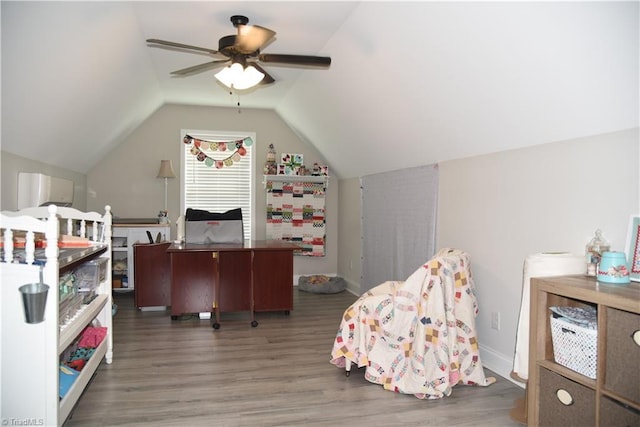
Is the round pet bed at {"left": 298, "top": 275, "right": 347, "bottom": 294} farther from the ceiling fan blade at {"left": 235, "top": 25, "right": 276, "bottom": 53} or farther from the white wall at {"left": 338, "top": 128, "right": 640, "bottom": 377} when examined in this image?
the ceiling fan blade at {"left": 235, "top": 25, "right": 276, "bottom": 53}

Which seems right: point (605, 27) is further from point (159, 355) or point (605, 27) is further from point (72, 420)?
point (159, 355)

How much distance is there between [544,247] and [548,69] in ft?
3.64

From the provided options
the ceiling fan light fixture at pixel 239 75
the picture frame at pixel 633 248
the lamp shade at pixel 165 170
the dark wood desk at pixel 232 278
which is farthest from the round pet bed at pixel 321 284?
the picture frame at pixel 633 248

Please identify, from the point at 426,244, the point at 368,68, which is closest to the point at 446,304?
the point at 426,244

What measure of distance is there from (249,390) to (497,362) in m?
1.79

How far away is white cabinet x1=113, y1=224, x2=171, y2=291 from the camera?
5.68m

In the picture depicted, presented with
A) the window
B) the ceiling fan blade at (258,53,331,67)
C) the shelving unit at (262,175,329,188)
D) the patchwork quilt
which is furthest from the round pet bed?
the ceiling fan blade at (258,53,331,67)

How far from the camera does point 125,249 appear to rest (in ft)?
18.7

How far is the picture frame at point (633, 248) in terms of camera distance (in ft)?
7.38

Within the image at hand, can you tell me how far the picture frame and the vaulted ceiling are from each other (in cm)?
52

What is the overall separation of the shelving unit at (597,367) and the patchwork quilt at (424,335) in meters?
0.69

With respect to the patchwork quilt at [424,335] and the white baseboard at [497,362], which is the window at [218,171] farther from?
the white baseboard at [497,362]

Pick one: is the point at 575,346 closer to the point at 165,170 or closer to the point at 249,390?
the point at 249,390

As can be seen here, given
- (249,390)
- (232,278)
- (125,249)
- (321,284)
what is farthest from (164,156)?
(249,390)
